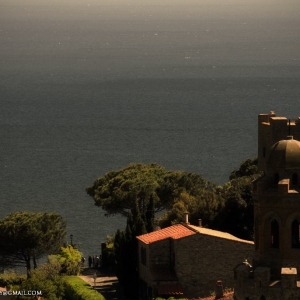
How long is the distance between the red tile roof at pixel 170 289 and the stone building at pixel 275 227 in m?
15.7

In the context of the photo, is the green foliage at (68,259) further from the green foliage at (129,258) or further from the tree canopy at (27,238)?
the green foliage at (129,258)

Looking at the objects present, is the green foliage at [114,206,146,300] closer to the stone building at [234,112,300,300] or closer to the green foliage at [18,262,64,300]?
the green foliage at [18,262,64,300]

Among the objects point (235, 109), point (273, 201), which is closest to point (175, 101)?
point (235, 109)

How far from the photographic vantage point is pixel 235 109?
17112cm

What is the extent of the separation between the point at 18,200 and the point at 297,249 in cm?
6423

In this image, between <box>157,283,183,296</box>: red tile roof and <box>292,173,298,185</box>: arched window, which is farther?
<box>157,283,183,296</box>: red tile roof

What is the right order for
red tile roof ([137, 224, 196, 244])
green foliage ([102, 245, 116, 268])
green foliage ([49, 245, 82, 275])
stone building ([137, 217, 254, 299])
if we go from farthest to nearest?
1. green foliage ([102, 245, 116, 268])
2. green foliage ([49, 245, 82, 275])
3. red tile roof ([137, 224, 196, 244])
4. stone building ([137, 217, 254, 299])

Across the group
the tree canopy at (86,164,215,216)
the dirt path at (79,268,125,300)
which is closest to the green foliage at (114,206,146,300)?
the dirt path at (79,268,125,300)

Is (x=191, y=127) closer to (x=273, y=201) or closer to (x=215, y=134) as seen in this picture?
(x=215, y=134)

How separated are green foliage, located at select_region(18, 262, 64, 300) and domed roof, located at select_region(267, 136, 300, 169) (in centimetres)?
1411

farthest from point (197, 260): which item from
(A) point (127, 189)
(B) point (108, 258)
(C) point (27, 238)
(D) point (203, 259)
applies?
(A) point (127, 189)

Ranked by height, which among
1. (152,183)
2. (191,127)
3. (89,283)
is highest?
(191,127)

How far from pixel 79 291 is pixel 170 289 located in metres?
2.33

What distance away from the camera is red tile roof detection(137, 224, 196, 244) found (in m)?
37.4
